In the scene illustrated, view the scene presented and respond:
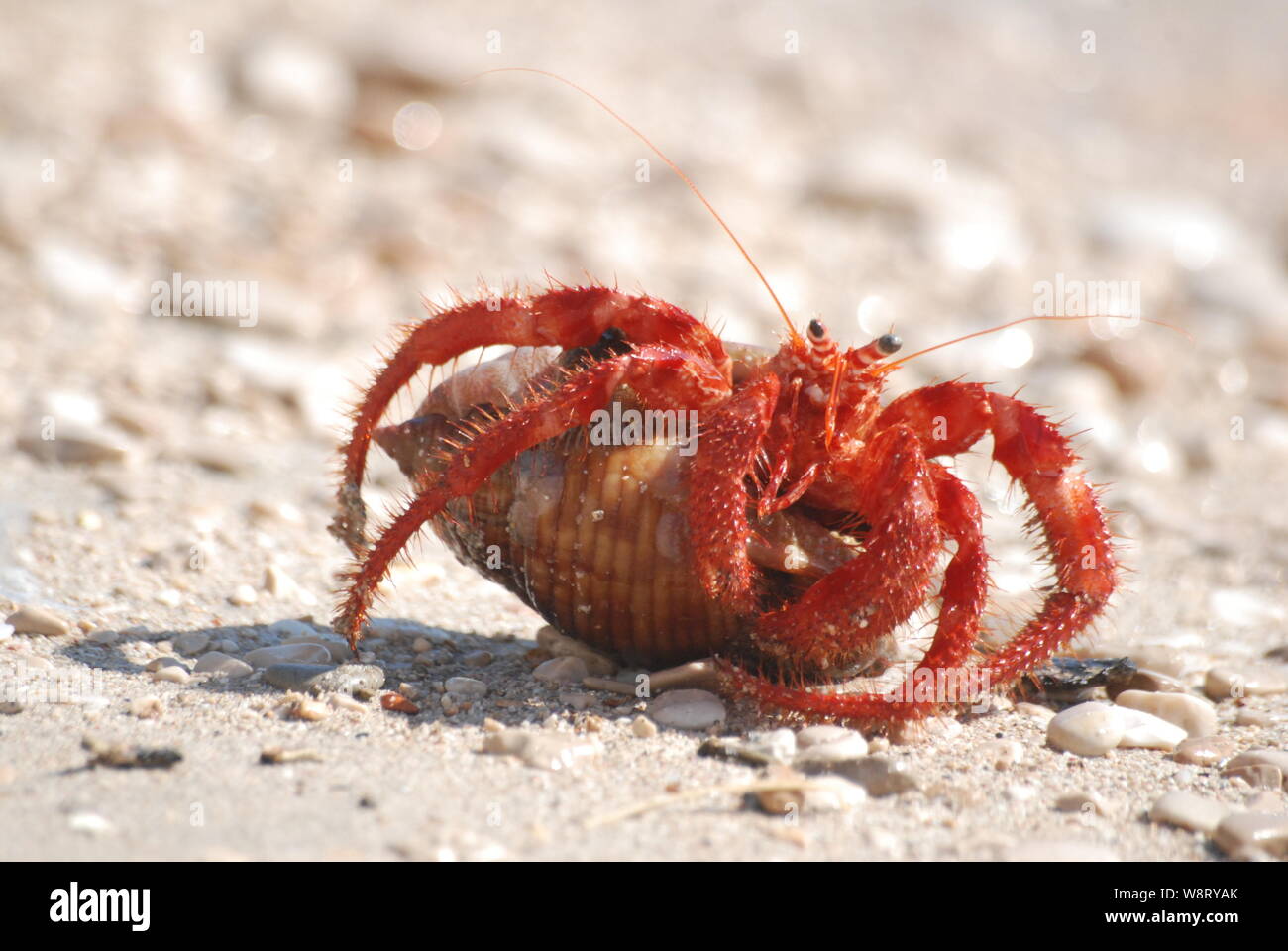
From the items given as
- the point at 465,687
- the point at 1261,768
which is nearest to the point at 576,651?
the point at 465,687

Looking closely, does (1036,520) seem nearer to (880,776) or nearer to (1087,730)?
(1087,730)

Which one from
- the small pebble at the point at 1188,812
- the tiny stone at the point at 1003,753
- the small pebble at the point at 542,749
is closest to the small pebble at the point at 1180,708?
the tiny stone at the point at 1003,753

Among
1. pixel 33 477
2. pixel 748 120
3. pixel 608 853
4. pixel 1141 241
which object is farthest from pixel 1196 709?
pixel 748 120

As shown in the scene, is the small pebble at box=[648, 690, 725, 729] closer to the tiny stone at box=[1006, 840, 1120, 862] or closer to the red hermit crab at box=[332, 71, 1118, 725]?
the red hermit crab at box=[332, 71, 1118, 725]

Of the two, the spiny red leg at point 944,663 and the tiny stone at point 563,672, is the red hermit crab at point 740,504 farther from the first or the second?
the tiny stone at point 563,672

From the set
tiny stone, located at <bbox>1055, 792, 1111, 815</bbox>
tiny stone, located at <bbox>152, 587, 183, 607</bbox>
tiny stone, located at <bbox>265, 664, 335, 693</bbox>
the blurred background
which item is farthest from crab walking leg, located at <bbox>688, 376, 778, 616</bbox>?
tiny stone, located at <bbox>152, 587, 183, 607</bbox>

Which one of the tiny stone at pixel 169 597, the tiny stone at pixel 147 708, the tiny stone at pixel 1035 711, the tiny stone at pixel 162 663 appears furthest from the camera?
the tiny stone at pixel 169 597

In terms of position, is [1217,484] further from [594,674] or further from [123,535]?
[123,535]
